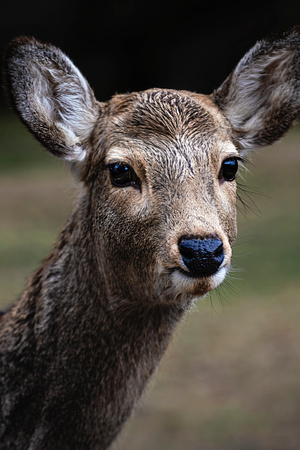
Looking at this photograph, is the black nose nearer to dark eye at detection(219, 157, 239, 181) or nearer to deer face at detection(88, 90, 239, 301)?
deer face at detection(88, 90, 239, 301)

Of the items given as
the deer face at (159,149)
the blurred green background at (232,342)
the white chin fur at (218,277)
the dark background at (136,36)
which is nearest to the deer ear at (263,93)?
the deer face at (159,149)

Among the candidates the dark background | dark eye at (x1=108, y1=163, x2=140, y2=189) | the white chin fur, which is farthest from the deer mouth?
the dark background

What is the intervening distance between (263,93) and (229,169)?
2.91ft

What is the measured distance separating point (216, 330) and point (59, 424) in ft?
25.2

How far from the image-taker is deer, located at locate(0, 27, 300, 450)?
442 centimetres

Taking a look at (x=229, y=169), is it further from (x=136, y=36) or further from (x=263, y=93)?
(x=136, y=36)

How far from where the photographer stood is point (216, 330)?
12.3 meters

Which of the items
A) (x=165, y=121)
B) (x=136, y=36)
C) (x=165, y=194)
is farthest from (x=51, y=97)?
(x=136, y=36)

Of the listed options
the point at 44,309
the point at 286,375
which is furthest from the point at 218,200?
the point at 286,375

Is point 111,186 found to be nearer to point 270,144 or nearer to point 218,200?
point 218,200

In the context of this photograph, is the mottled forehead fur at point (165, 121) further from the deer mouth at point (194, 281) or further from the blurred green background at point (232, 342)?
the deer mouth at point (194, 281)

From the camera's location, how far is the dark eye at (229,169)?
4531mm

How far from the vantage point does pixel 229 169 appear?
15.0 ft

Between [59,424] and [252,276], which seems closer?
[59,424]
